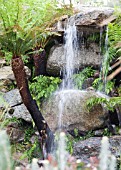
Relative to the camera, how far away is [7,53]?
109 inches

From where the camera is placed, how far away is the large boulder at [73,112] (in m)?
3.36

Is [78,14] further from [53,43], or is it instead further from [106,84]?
[106,84]

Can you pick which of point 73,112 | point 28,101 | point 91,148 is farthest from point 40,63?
point 91,148

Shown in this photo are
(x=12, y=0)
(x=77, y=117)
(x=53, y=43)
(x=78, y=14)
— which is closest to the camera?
(x=12, y=0)

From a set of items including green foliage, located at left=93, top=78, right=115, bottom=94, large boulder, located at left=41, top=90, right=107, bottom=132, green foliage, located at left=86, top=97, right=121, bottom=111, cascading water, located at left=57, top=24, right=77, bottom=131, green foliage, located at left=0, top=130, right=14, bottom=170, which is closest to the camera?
green foliage, located at left=0, top=130, right=14, bottom=170

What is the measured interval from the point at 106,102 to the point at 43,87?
1180 mm

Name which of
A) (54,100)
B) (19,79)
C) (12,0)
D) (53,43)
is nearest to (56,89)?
(54,100)

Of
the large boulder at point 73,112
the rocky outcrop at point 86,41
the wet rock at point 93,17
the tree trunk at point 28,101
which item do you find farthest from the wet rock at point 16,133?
the wet rock at point 93,17

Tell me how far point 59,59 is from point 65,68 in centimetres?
19

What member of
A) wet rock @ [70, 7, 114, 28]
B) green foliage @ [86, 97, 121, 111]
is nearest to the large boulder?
green foliage @ [86, 97, 121, 111]

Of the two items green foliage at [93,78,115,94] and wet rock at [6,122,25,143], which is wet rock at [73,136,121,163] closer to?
green foliage at [93,78,115,94]

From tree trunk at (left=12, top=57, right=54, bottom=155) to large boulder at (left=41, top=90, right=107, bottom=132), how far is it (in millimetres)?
524

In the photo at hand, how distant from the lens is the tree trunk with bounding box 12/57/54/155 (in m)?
2.61

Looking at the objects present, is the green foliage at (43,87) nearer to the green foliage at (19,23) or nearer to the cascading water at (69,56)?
the cascading water at (69,56)
